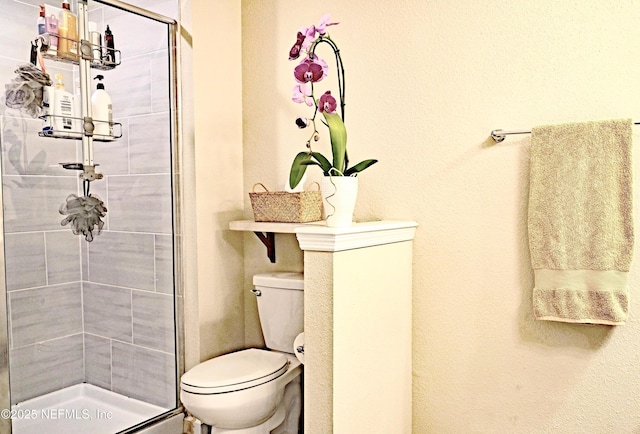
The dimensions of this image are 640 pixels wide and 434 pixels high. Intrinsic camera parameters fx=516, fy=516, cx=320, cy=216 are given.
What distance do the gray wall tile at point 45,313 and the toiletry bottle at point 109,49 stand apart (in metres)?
0.94

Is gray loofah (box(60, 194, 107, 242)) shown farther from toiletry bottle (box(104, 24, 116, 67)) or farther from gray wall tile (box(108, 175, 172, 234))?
toiletry bottle (box(104, 24, 116, 67))

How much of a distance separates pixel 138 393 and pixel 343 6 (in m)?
1.89

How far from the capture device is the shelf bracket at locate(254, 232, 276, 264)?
7.64 ft

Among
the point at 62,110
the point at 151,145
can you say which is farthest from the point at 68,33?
the point at 151,145

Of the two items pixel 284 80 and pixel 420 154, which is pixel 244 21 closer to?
pixel 284 80

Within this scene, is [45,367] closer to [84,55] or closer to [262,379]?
[262,379]

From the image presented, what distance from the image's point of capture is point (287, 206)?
80.5 inches

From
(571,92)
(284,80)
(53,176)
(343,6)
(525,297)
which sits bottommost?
(525,297)

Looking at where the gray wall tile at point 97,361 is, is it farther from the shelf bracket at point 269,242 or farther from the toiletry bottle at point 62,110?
the toiletry bottle at point 62,110

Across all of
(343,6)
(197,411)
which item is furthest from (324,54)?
(197,411)

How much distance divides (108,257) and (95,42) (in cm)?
92

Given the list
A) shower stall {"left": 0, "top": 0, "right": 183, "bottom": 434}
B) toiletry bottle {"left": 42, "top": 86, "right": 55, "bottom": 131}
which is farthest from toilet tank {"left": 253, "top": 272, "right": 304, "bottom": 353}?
toiletry bottle {"left": 42, "top": 86, "right": 55, "bottom": 131}

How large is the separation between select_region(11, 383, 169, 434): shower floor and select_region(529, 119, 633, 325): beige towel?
1649 millimetres

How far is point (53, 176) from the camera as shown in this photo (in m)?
2.01
